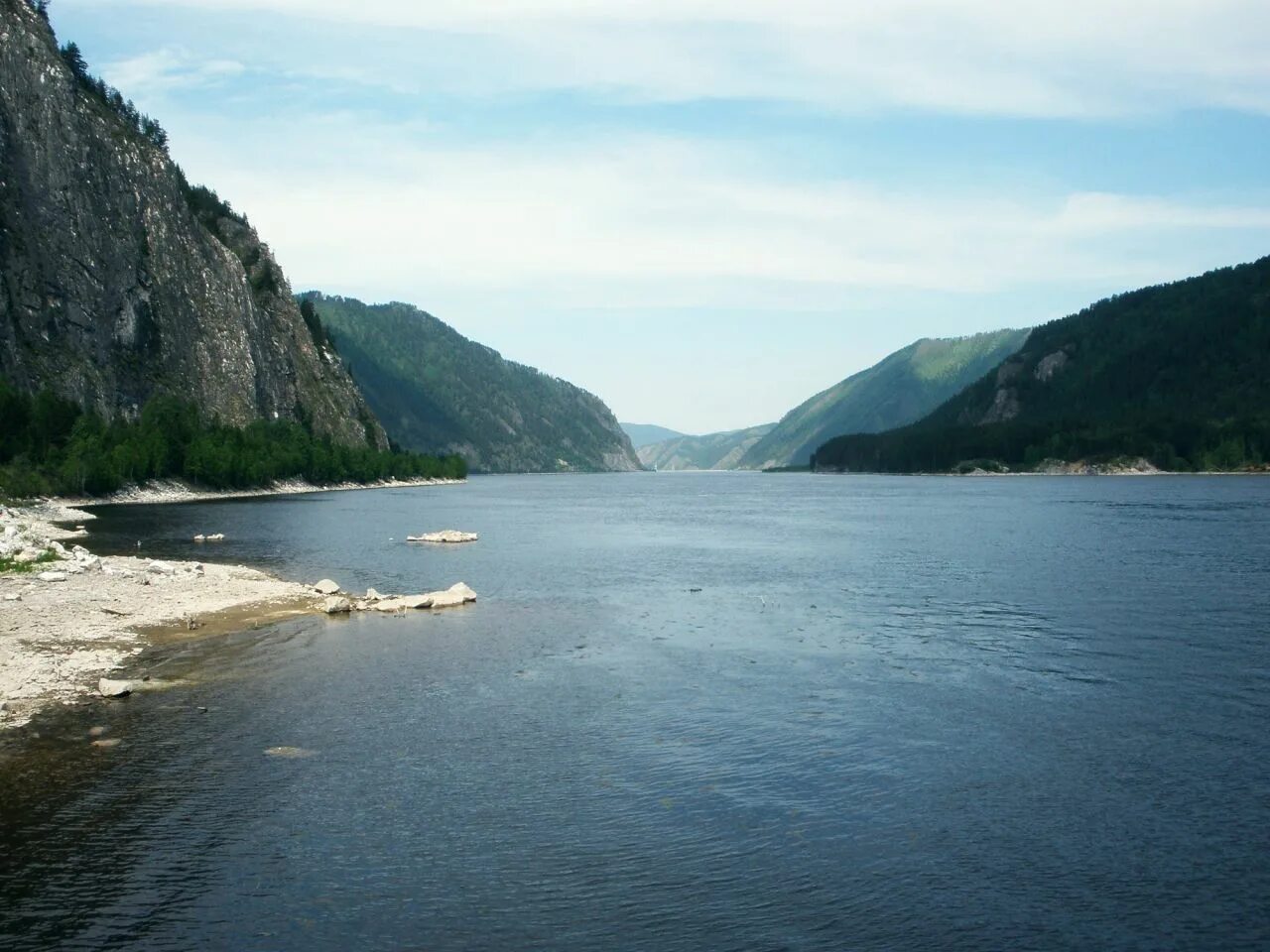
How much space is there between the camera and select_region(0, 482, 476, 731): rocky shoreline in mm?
32469

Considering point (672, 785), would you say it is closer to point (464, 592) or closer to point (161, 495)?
point (464, 592)

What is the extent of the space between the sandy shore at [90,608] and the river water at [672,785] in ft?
7.76

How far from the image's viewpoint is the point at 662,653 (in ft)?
133

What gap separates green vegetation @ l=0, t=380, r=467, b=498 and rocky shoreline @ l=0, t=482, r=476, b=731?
6343 centimetres

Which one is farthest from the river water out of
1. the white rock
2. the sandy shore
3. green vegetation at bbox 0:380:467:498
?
green vegetation at bbox 0:380:467:498

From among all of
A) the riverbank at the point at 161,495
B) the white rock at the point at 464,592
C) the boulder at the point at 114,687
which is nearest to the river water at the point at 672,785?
the boulder at the point at 114,687

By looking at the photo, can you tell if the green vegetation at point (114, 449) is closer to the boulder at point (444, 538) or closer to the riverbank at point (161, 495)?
the riverbank at point (161, 495)

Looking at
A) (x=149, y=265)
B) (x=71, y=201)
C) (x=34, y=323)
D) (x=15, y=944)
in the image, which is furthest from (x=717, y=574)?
(x=149, y=265)

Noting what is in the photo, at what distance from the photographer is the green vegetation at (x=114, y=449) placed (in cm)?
12106

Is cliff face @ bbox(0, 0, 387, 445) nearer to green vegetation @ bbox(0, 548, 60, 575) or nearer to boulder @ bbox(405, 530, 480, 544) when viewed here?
boulder @ bbox(405, 530, 480, 544)

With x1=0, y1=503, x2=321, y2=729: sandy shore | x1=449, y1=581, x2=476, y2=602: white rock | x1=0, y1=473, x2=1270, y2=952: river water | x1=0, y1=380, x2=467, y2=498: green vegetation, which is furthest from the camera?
x1=0, y1=380, x2=467, y2=498: green vegetation

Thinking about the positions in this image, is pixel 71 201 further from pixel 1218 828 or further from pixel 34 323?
pixel 1218 828

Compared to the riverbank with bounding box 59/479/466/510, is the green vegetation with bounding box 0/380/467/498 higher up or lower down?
higher up

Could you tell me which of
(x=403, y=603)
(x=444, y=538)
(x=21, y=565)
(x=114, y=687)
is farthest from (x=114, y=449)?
(x=114, y=687)
